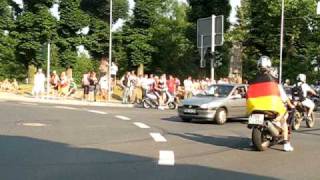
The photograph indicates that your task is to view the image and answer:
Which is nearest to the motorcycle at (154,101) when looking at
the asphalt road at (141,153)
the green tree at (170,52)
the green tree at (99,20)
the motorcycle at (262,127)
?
the asphalt road at (141,153)

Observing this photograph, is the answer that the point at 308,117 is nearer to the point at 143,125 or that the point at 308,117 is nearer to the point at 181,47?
the point at 143,125

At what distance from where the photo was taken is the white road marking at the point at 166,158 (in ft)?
35.7

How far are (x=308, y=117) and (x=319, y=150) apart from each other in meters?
7.15

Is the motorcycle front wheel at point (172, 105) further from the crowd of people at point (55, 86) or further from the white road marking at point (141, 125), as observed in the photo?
the white road marking at point (141, 125)

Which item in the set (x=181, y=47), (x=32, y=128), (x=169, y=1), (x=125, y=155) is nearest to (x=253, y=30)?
(x=181, y=47)

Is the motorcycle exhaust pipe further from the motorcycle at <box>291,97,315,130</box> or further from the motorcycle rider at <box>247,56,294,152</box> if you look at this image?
the motorcycle at <box>291,97,315,130</box>

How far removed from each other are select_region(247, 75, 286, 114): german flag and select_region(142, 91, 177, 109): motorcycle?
18298 mm

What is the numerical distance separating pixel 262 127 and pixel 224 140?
228cm

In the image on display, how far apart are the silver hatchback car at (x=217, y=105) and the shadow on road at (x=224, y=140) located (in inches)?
174

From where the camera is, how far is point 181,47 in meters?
66.1

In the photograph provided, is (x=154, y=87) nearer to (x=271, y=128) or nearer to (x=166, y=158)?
(x=271, y=128)

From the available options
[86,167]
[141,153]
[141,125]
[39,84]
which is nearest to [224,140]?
[141,153]

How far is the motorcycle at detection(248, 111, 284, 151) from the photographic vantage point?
1296cm

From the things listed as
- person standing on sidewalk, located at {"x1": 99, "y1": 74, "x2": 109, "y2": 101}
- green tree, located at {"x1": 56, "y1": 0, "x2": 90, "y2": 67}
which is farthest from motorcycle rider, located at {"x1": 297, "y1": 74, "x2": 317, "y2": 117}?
green tree, located at {"x1": 56, "y1": 0, "x2": 90, "y2": 67}
